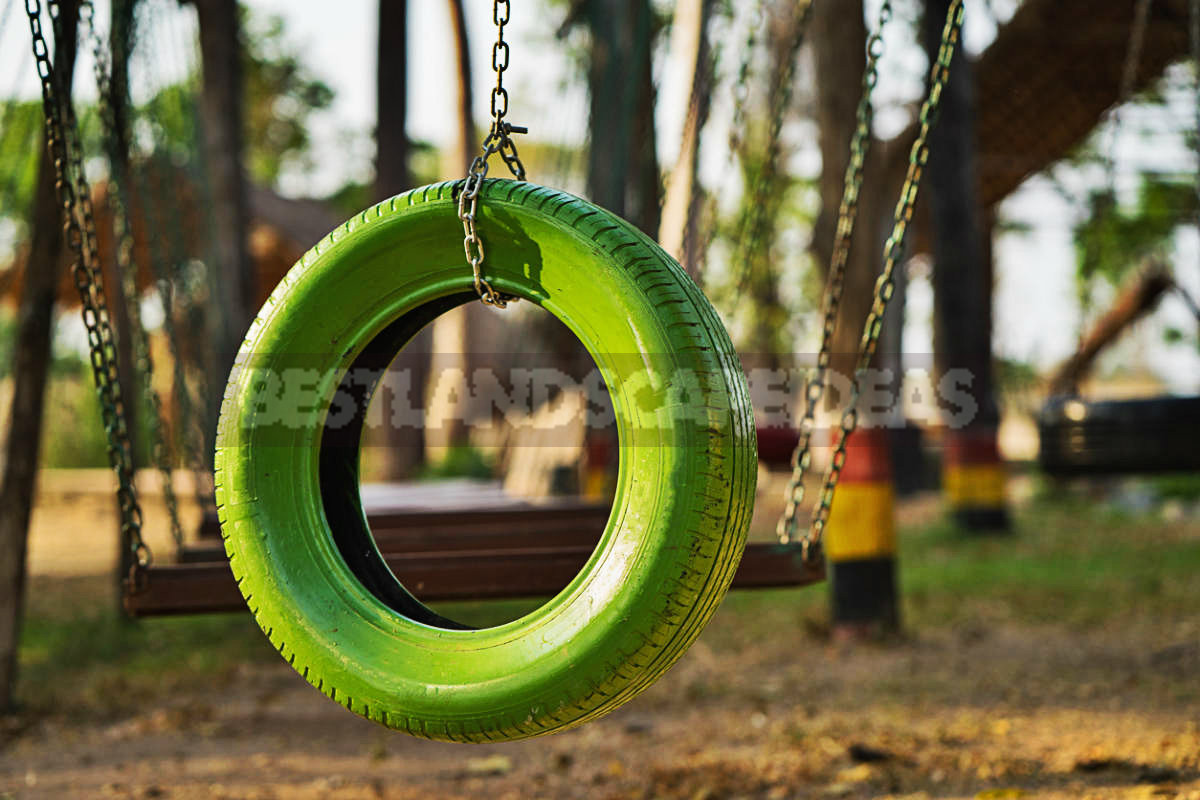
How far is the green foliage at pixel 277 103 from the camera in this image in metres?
20.9

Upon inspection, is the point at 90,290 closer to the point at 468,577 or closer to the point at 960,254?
the point at 468,577

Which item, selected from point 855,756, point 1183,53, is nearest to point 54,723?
point 855,756

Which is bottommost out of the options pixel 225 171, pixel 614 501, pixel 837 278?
pixel 614 501

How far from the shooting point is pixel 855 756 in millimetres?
2826

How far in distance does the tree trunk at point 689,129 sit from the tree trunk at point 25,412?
77.0 inches

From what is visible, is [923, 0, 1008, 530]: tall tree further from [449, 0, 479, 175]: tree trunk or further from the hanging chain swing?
the hanging chain swing

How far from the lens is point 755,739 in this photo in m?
3.10

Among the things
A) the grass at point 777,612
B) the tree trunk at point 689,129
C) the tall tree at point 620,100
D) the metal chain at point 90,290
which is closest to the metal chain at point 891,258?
the tree trunk at point 689,129

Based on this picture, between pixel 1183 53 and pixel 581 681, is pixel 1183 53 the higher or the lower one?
the higher one

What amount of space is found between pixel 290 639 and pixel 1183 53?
7755 mm

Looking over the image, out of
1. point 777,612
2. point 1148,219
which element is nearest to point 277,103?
point 1148,219

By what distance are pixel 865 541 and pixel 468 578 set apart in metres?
2.48

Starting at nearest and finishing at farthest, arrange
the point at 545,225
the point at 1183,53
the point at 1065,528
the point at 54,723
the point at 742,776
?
the point at 545,225
the point at 742,776
the point at 54,723
the point at 1183,53
the point at 1065,528

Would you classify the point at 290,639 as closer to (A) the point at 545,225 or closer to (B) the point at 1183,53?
(A) the point at 545,225
